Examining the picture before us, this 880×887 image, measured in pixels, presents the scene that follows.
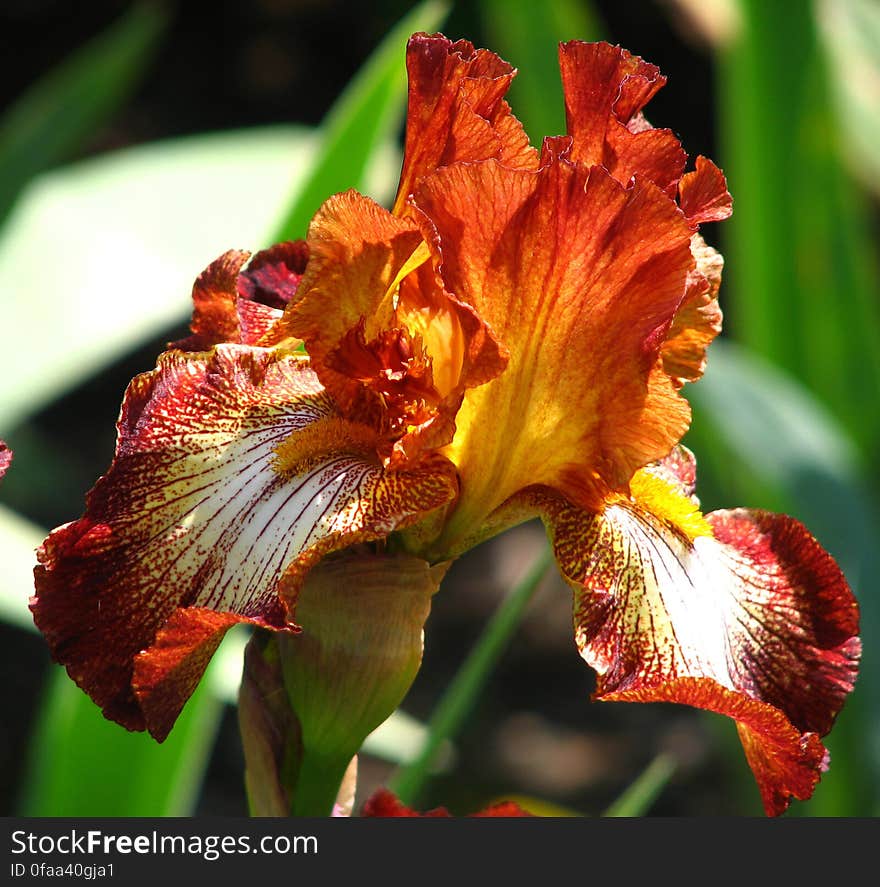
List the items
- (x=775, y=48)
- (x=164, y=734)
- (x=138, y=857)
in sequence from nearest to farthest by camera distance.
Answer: (x=164, y=734), (x=138, y=857), (x=775, y=48)

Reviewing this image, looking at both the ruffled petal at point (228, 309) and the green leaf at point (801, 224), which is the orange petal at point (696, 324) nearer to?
the ruffled petal at point (228, 309)

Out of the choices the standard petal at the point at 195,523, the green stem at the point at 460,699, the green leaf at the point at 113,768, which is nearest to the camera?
the standard petal at the point at 195,523

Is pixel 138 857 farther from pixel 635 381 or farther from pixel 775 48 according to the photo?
pixel 775 48

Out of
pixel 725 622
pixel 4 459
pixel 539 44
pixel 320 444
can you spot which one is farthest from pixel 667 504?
pixel 539 44

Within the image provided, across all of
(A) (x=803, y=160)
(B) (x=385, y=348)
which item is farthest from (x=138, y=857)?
(A) (x=803, y=160)

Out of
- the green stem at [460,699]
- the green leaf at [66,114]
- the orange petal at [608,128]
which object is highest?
the orange petal at [608,128]

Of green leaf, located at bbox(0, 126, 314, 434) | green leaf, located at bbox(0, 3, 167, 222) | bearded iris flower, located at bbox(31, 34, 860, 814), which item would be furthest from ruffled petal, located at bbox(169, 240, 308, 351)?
green leaf, located at bbox(0, 3, 167, 222)

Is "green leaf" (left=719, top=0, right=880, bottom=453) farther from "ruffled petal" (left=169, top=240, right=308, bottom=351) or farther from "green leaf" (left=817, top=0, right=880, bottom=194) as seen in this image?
→ "ruffled petal" (left=169, top=240, right=308, bottom=351)

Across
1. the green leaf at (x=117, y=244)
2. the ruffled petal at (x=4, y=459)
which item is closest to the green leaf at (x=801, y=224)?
the green leaf at (x=117, y=244)

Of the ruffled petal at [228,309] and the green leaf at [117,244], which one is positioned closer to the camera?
the ruffled petal at [228,309]
